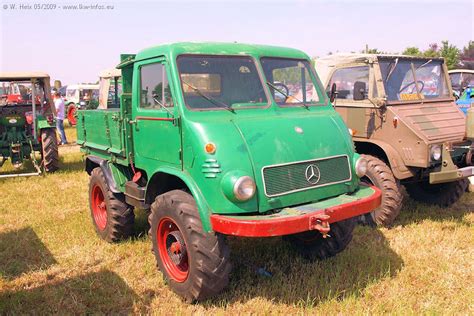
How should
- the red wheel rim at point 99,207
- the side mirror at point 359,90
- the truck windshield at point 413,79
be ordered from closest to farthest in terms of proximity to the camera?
the red wheel rim at point 99,207, the side mirror at point 359,90, the truck windshield at point 413,79

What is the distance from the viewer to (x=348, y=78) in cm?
648

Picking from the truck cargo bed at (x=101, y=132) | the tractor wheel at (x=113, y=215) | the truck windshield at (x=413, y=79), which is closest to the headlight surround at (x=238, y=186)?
the truck cargo bed at (x=101, y=132)

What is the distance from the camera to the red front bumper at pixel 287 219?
10.6 feet

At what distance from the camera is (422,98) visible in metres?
6.18

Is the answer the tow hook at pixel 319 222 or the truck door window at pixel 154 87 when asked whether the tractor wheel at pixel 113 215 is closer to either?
the truck door window at pixel 154 87

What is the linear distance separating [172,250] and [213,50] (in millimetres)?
1884

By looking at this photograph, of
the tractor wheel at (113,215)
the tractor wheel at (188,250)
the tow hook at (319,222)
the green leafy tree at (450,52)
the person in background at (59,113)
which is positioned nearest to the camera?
the tow hook at (319,222)

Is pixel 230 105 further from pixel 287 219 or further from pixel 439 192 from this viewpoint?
pixel 439 192

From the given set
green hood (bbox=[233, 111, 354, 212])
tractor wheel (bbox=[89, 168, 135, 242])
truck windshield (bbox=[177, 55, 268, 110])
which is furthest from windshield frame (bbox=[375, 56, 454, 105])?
tractor wheel (bbox=[89, 168, 135, 242])

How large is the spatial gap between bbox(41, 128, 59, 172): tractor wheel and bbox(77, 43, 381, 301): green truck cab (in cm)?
505

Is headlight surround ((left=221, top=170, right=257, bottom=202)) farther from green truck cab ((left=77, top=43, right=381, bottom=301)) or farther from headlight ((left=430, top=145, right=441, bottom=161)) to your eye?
headlight ((left=430, top=145, right=441, bottom=161))

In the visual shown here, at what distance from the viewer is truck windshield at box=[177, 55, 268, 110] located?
3.88 meters

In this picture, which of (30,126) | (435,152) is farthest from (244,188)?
(30,126)

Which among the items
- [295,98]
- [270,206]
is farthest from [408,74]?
[270,206]
